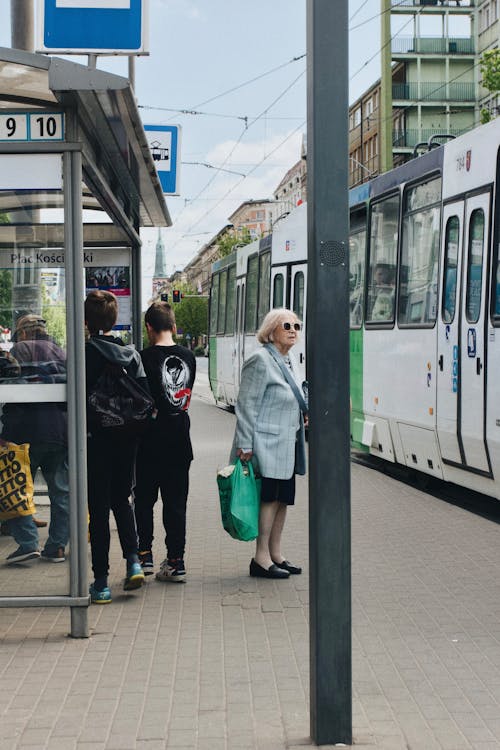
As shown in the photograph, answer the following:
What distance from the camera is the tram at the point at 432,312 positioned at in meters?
10.0

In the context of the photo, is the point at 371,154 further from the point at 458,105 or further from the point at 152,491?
the point at 152,491

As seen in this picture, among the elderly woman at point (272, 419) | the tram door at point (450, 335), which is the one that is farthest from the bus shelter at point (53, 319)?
the tram door at point (450, 335)

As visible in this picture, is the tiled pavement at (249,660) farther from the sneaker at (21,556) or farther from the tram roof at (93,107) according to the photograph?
the tram roof at (93,107)

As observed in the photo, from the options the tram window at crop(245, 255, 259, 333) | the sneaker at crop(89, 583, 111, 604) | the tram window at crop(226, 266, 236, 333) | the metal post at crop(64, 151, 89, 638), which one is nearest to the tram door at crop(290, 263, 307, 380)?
the tram window at crop(245, 255, 259, 333)

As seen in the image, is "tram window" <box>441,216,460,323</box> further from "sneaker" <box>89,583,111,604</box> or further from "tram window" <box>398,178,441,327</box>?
"sneaker" <box>89,583,111,604</box>

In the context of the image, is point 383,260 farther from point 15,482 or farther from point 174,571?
point 15,482

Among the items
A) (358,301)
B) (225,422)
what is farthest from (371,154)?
(358,301)

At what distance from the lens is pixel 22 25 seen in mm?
10727

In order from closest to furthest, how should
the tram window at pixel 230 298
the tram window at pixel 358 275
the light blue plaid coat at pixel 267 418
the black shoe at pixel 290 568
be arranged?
1. the light blue plaid coat at pixel 267 418
2. the black shoe at pixel 290 568
3. the tram window at pixel 358 275
4. the tram window at pixel 230 298

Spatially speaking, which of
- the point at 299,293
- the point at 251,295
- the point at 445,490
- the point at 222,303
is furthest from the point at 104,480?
the point at 222,303

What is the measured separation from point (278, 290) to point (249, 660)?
50.4 ft

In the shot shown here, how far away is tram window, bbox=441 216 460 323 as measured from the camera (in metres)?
10.8

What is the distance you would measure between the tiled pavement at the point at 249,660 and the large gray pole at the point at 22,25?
4864 millimetres

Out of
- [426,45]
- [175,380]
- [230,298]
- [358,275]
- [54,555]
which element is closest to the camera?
[54,555]
